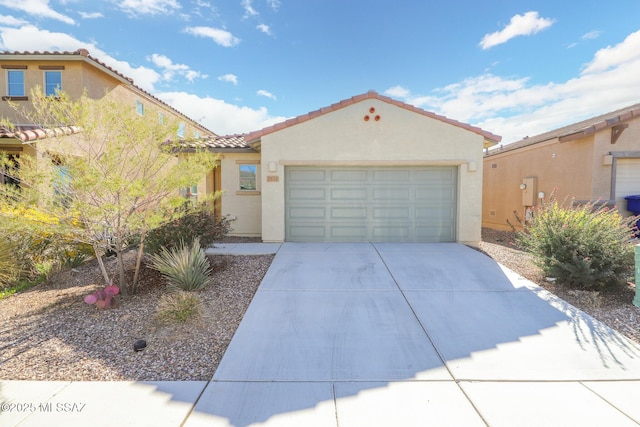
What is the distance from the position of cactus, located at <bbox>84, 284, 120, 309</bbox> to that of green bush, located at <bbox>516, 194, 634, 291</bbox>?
8.10 metres

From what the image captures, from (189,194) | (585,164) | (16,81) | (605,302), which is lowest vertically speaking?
(605,302)

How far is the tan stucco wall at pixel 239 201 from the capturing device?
10.9 metres

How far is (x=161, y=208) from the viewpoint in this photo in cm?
538

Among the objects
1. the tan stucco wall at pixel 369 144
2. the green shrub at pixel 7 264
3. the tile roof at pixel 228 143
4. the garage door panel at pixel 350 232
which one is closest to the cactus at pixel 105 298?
A: the green shrub at pixel 7 264

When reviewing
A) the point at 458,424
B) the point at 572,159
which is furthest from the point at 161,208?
the point at 572,159

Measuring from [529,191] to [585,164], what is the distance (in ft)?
8.21

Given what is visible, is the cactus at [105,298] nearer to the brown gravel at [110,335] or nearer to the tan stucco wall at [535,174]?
the brown gravel at [110,335]

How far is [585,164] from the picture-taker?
416 inches

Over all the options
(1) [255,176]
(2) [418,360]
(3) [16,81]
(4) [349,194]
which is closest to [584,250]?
(2) [418,360]

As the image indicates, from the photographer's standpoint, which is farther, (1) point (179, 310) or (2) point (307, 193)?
(2) point (307, 193)

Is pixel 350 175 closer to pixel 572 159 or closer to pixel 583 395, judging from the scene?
pixel 583 395

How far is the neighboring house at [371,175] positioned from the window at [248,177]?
1.12 metres

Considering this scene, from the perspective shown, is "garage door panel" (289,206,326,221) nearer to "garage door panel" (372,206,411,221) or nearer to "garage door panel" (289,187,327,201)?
"garage door panel" (289,187,327,201)

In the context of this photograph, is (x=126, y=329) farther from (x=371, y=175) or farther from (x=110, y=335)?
(x=371, y=175)
